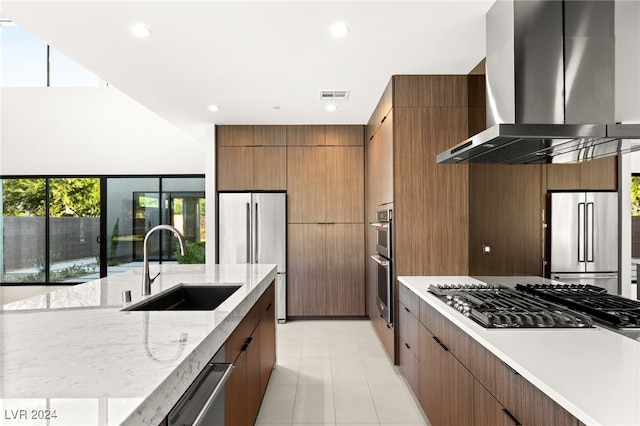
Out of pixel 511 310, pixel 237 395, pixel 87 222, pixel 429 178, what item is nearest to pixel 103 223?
pixel 87 222

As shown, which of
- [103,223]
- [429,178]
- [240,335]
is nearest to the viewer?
[240,335]

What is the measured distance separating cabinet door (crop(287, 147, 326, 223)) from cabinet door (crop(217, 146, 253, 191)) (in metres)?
0.55

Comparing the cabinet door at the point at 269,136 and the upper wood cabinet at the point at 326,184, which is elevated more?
the cabinet door at the point at 269,136

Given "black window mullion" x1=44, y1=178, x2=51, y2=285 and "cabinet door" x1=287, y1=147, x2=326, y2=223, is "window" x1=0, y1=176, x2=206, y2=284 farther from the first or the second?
"cabinet door" x1=287, y1=147, x2=326, y2=223

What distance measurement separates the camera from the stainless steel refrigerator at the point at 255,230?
508cm

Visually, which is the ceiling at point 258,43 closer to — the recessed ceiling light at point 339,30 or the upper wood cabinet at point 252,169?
the recessed ceiling light at point 339,30

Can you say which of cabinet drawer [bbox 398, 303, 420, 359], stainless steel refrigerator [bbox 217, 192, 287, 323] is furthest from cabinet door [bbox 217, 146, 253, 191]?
cabinet drawer [bbox 398, 303, 420, 359]

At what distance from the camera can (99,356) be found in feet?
3.75

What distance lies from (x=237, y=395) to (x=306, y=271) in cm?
336

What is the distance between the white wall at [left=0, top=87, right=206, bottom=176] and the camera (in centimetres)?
680

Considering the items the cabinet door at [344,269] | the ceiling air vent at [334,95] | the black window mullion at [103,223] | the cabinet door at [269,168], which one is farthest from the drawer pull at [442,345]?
the black window mullion at [103,223]

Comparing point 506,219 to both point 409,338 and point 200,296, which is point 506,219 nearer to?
point 409,338

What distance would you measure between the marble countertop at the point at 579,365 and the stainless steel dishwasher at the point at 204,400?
1.04 m

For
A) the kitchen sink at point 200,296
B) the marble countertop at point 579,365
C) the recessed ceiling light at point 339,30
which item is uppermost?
the recessed ceiling light at point 339,30
